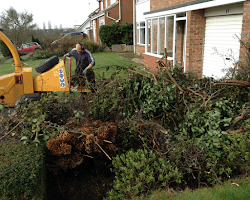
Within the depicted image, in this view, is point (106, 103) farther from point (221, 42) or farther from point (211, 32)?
point (211, 32)

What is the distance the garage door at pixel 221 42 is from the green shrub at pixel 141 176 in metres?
4.77

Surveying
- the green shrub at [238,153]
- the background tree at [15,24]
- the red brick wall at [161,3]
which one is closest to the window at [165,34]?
the red brick wall at [161,3]

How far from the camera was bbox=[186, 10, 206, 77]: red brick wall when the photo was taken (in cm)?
881

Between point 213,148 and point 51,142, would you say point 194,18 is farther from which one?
point 51,142

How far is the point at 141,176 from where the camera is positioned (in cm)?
311

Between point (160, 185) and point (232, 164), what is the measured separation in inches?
45.4

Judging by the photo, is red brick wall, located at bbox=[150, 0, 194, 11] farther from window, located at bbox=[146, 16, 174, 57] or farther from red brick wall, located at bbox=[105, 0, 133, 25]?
red brick wall, located at bbox=[105, 0, 133, 25]

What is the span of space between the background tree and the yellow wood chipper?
26.5 m

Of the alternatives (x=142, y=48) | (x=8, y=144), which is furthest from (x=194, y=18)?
(x=142, y=48)

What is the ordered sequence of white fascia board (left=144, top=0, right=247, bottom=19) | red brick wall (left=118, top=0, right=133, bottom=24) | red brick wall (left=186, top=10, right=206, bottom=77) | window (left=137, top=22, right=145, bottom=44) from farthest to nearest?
red brick wall (left=118, top=0, right=133, bottom=24)
window (left=137, top=22, right=145, bottom=44)
red brick wall (left=186, top=10, right=206, bottom=77)
white fascia board (left=144, top=0, right=247, bottom=19)

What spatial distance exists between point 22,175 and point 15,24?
104ft

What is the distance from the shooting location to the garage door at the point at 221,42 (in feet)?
23.8

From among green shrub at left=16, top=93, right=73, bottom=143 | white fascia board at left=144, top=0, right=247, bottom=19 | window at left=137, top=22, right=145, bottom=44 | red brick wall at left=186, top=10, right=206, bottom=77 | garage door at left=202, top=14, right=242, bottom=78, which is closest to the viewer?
green shrub at left=16, top=93, right=73, bottom=143

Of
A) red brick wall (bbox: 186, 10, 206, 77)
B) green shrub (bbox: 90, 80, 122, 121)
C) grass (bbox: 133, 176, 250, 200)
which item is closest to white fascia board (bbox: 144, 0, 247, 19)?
red brick wall (bbox: 186, 10, 206, 77)
